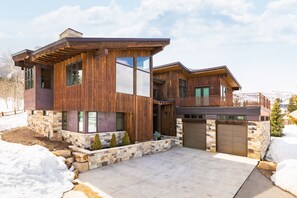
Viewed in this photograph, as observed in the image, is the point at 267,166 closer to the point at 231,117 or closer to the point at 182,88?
the point at 231,117

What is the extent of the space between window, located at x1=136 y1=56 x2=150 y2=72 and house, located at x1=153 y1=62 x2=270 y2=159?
2815 mm

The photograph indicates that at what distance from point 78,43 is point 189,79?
12.7 m

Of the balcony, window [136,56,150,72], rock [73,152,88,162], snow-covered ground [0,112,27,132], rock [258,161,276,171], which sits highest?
window [136,56,150,72]

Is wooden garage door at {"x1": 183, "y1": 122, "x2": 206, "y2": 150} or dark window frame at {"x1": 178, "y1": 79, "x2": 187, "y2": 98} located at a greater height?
dark window frame at {"x1": 178, "y1": 79, "x2": 187, "y2": 98}

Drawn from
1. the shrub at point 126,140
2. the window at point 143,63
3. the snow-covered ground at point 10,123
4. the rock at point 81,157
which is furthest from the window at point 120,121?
the snow-covered ground at point 10,123

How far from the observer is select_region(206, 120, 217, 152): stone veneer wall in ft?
40.2

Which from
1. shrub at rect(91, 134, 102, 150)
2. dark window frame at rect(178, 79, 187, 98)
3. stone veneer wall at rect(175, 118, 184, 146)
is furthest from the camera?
dark window frame at rect(178, 79, 187, 98)

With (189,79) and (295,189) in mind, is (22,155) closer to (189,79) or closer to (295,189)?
(295,189)

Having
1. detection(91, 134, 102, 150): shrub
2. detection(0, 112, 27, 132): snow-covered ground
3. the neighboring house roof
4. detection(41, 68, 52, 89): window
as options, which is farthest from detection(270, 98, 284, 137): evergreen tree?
detection(0, 112, 27, 132): snow-covered ground

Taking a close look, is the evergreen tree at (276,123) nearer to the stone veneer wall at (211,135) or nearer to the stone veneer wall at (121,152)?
the stone veneer wall at (211,135)

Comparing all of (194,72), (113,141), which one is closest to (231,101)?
(194,72)

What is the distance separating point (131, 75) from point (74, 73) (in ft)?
11.5

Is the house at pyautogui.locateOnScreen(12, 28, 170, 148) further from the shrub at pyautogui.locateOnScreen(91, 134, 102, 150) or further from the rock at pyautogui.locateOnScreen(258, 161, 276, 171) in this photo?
the rock at pyautogui.locateOnScreen(258, 161, 276, 171)

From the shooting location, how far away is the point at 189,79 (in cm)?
1777
